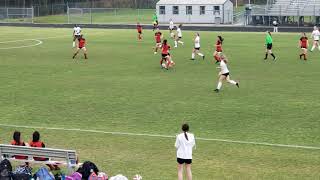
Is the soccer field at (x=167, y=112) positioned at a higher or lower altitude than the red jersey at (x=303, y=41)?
lower

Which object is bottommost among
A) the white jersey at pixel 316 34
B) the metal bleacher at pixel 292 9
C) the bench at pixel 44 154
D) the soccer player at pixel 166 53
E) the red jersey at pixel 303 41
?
the bench at pixel 44 154

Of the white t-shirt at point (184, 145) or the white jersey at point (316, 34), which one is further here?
the white jersey at point (316, 34)

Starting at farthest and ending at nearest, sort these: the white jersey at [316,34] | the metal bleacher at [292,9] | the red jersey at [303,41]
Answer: the metal bleacher at [292,9], the white jersey at [316,34], the red jersey at [303,41]

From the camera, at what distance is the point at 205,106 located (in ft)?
71.1

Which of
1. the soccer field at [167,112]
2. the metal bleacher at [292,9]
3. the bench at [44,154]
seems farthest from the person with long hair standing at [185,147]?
the metal bleacher at [292,9]

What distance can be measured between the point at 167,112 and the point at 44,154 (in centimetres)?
874

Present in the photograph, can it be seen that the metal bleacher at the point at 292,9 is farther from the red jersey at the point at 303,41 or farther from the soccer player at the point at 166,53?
the soccer player at the point at 166,53

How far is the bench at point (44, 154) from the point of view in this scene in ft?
40.8

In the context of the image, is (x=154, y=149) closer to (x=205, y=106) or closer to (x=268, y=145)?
(x=268, y=145)

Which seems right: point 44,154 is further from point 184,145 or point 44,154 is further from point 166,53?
point 166,53

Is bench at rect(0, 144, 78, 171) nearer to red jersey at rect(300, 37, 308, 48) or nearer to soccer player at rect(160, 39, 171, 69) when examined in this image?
soccer player at rect(160, 39, 171, 69)

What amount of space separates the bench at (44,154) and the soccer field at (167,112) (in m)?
1.69

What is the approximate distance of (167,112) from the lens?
818 inches

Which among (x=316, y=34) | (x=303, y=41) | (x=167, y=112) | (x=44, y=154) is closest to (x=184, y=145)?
(x=44, y=154)
